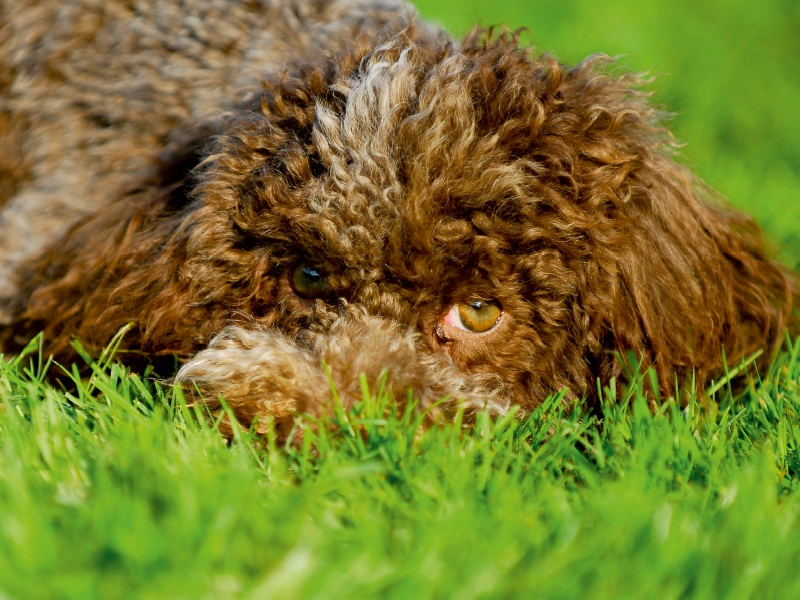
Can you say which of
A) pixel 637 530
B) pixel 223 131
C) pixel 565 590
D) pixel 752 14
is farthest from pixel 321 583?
pixel 752 14

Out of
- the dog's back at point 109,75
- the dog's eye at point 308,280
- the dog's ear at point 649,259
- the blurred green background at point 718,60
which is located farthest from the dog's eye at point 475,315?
the blurred green background at point 718,60

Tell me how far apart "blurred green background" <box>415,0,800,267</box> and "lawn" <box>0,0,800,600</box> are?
2401mm

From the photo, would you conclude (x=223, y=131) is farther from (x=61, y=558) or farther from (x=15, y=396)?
(x=61, y=558)

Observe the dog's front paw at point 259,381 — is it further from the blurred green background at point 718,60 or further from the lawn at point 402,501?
the blurred green background at point 718,60

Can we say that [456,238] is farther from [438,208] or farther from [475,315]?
[475,315]

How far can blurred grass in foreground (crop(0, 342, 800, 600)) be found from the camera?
1541 mm

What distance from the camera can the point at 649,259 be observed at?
8.70 feet

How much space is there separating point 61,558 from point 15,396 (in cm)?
114

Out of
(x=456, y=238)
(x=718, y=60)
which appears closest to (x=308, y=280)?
(x=456, y=238)

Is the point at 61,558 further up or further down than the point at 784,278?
further down

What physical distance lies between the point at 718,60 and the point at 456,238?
5895 mm

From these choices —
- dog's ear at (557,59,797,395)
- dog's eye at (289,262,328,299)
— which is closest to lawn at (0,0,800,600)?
dog's ear at (557,59,797,395)

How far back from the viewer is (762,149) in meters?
5.95

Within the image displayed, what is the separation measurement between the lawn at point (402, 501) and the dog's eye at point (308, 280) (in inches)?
19.0
